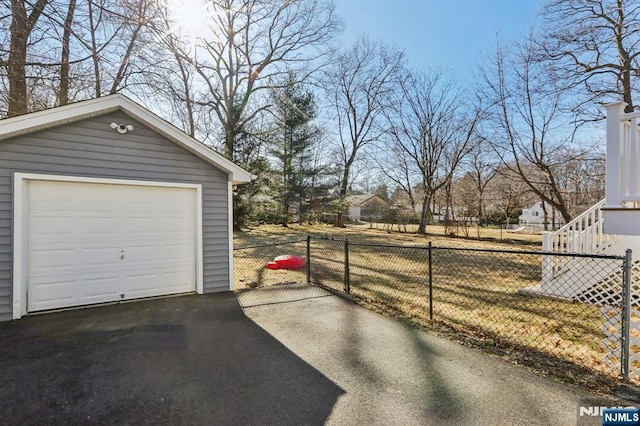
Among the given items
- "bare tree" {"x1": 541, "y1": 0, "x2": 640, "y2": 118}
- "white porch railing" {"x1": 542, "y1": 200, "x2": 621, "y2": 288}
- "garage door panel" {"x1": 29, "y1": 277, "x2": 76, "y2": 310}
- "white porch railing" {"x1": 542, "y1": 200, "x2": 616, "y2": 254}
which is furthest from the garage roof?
"bare tree" {"x1": 541, "y1": 0, "x2": 640, "y2": 118}

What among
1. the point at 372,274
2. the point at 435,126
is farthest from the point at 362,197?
the point at 372,274

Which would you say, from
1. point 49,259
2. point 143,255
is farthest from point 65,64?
point 143,255

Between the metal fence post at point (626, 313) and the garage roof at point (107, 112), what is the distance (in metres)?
5.80

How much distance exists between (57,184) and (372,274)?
697 cm

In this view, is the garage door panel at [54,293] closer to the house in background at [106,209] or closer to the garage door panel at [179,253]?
the house in background at [106,209]

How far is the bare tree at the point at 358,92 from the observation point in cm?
2538

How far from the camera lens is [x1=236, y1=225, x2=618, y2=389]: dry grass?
353 cm

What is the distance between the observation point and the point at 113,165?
5.35 meters

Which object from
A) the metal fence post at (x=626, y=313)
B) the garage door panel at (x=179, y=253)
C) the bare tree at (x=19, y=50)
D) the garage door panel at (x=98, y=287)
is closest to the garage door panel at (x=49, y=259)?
the garage door panel at (x=98, y=287)

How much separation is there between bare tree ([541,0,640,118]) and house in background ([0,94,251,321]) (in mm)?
13352

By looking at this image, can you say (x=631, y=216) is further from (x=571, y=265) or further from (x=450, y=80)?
(x=450, y=80)

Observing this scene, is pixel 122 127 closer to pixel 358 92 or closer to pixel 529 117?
pixel 529 117

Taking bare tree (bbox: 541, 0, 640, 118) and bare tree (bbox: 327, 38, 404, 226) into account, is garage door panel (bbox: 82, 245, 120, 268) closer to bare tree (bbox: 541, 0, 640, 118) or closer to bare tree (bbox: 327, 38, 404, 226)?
bare tree (bbox: 541, 0, 640, 118)

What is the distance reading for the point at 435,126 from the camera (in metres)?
23.0
